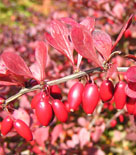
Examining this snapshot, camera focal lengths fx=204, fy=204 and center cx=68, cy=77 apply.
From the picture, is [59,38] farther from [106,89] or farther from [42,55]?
[106,89]

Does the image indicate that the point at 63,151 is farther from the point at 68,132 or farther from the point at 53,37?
the point at 53,37

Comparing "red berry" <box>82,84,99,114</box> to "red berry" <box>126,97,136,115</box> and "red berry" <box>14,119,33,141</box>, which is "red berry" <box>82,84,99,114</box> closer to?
"red berry" <box>126,97,136,115</box>

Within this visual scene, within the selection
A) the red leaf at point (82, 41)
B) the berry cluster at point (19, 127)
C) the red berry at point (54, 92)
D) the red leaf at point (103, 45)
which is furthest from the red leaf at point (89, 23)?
the berry cluster at point (19, 127)

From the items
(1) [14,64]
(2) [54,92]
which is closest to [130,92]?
(2) [54,92]

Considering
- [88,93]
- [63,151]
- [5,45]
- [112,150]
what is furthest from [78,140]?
[5,45]

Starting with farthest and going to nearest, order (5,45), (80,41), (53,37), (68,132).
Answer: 1. (5,45)
2. (68,132)
3. (53,37)
4. (80,41)

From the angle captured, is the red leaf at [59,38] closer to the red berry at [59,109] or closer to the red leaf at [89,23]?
the red leaf at [89,23]

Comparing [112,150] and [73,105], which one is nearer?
[73,105]
